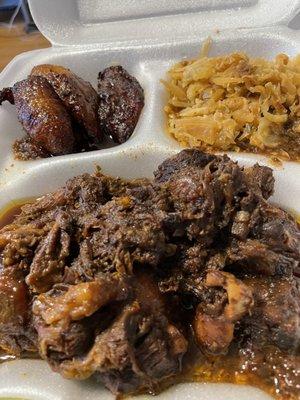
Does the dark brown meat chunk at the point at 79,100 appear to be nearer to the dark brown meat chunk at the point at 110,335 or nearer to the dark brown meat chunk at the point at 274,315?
the dark brown meat chunk at the point at 110,335

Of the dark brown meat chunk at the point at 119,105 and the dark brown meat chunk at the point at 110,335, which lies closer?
the dark brown meat chunk at the point at 110,335

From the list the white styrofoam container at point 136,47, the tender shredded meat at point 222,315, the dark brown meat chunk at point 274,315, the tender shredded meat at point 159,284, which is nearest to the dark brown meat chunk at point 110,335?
the tender shredded meat at point 159,284

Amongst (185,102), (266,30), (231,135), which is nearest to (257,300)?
(231,135)

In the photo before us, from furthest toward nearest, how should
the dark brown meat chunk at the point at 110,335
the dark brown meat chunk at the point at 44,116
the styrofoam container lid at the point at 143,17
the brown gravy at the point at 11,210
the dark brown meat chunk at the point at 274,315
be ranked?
the styrofoam container lid at the point at 143,17 < the dark brown meat chunk at the point at 44,116 < the brown gravy at the point at 11,210 < the dark brown meat chunk at the point at 274,315 < the dark brown meat chunk at the point at 110,335

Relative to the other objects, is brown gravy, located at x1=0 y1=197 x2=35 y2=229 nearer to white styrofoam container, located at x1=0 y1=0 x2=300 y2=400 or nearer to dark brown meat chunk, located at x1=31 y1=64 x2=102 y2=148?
white styrofoam container, located at x1=0 y1=0 x2=300 y2=400

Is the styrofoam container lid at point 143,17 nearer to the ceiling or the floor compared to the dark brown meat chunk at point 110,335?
nearer to the ceiling

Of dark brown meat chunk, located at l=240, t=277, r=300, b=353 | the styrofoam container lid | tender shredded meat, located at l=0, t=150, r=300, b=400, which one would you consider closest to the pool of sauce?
tender shredded meat, located at l=0, t=150, r=300, b=400

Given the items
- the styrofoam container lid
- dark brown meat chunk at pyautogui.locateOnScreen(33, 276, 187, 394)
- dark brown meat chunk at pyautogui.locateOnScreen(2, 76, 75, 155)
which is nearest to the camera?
dark brown meat chunk at pyautogui.locateOnScreen(33, 276, 187, 394)
